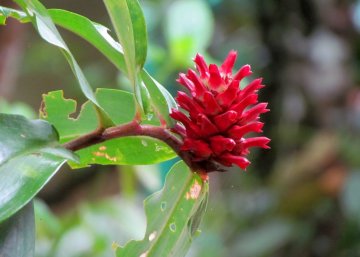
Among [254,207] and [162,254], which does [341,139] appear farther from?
[162,254]

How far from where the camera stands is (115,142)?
552 millimetres

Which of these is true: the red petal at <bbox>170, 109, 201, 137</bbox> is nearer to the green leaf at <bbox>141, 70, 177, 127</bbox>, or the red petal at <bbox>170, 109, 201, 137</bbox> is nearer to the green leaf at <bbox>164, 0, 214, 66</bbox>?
the green leaf at <bbox>141, 70, 177, 127</bbox>

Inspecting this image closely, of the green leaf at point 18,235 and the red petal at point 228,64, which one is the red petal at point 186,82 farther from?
the green leaf at point 18,235

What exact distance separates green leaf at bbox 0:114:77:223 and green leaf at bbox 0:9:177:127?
8cm

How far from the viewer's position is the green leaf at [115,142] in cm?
56

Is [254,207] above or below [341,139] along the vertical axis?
below

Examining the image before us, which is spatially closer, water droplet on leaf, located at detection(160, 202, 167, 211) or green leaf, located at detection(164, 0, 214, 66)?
water droplet on leaf, located at detection(160, 202, 167, 211)

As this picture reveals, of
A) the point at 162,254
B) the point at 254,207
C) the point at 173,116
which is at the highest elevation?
the point at 173,116

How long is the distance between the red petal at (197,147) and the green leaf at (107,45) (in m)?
0.02

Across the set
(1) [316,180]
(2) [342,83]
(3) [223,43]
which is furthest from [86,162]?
(3) [223,43]

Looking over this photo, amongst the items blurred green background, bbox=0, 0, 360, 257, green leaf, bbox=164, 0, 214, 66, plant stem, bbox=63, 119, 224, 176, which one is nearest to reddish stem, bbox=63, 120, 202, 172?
plant stem, bbox=63, 119, 224, 176

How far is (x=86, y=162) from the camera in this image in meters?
0.56

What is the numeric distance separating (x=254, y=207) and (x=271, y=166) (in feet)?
0.61

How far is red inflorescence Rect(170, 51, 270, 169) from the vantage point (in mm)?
496
